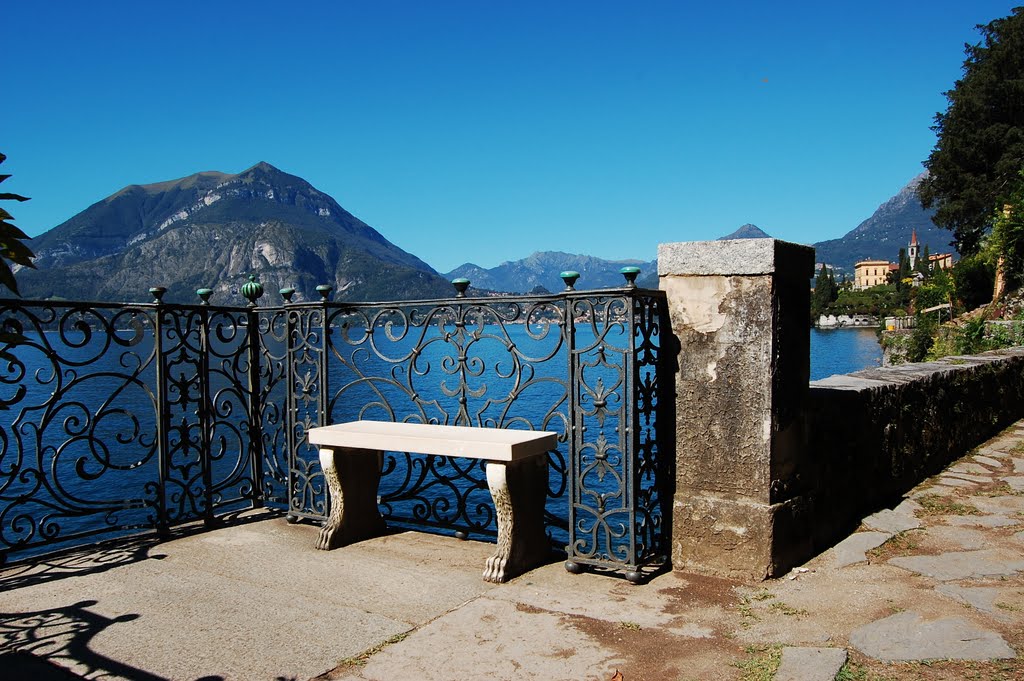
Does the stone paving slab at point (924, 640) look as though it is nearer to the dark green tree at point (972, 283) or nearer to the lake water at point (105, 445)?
the lake water at point (105, 445)

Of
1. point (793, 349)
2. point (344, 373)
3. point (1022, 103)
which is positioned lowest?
point (344, 373)

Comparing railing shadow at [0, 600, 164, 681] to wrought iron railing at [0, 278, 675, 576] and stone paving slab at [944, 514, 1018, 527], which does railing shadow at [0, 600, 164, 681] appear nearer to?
wrought iron railing at [0, 278, 675, 576]

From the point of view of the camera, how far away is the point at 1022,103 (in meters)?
34.1

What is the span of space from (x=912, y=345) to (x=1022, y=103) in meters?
17.3

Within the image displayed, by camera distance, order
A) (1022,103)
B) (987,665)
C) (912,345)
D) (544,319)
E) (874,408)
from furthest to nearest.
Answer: (1022,103)
(912,345)
(874,408)
(544,319)
(987,665)

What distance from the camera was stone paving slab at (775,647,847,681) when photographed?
289 cm

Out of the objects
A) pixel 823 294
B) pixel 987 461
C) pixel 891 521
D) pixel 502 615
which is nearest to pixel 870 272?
pixel 823 294

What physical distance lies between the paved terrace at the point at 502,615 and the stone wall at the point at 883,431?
22 centimetres

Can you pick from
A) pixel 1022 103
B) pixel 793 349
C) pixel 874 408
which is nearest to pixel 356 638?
pixel 793 349

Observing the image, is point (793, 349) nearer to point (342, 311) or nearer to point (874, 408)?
point (874, 408)

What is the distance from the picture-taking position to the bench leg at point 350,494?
16.3 feet

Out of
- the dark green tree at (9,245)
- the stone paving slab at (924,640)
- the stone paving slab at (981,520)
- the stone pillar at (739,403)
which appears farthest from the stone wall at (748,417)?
the dark green tree at (9,245)

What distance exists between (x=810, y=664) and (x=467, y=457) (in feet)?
6.59

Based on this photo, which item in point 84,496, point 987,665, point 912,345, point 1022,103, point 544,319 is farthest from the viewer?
point 1022,103
